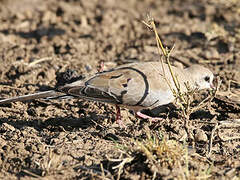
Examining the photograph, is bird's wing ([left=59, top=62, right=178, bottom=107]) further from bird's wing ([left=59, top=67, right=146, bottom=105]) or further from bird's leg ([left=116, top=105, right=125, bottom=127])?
bird's leg ([left=116, top=105, right=125, bottom=127])

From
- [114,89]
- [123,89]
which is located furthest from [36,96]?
[123,89]

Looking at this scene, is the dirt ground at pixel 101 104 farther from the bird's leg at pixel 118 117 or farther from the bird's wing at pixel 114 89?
the bird's wing at pixel 114 89

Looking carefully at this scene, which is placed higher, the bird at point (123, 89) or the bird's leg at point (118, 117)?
the bird at point (123, 89)

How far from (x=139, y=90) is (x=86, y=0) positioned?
5.82 m

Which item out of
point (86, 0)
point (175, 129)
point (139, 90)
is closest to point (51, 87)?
point (139, 90)

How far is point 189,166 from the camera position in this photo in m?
4.21

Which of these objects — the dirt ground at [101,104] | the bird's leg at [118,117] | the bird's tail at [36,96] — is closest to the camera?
the dirt ground at [101,104]

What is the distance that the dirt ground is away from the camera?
13.9ft

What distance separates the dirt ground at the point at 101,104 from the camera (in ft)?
13.9

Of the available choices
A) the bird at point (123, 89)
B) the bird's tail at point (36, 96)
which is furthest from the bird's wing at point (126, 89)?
the bird's tail at point (36, 96)

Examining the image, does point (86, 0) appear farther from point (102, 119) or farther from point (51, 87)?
point (102, 119)

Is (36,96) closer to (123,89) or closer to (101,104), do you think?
(101,104)

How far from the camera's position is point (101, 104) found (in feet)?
19.5

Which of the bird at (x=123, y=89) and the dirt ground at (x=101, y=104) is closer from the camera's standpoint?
the dirt ground at (x=101, y=104)
